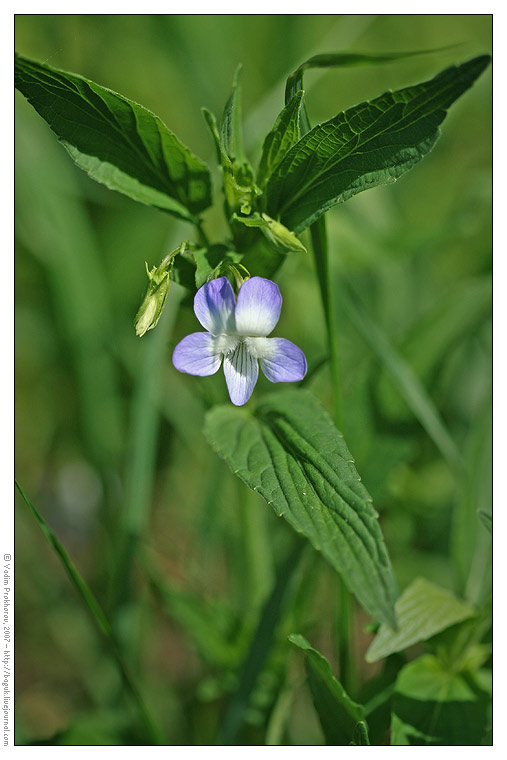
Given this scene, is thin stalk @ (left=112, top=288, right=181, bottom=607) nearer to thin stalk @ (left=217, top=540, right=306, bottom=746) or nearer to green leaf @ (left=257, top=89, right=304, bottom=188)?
thin stalk @ (left=217, top=540, right=306, bottom=746)

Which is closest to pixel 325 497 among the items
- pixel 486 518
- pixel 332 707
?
pixel 486 518

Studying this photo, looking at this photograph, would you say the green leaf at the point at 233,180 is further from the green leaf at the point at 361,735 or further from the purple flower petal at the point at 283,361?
the green leaf at the point at 361,735

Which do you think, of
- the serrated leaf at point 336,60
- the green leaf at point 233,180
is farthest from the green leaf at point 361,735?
the serrated leaf at point 336,60

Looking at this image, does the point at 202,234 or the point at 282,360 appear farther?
the point at 202,234

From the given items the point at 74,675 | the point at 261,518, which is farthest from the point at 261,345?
the point at 74,675

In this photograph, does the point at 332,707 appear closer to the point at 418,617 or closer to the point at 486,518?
the point at 418,617
